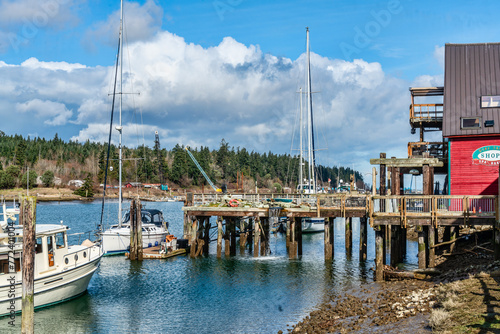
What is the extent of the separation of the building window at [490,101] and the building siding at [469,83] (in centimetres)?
24

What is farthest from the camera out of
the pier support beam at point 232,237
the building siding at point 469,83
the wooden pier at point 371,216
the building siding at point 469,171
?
the pier support beam at point 232,237

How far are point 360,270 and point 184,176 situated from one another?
465 ft

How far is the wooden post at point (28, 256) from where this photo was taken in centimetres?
1667

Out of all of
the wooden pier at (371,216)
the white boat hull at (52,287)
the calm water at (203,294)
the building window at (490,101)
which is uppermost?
the building window at (490,101)

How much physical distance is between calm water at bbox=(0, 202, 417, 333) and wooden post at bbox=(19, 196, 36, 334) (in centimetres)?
380

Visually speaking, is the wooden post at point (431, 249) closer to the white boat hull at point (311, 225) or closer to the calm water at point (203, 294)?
the calm water at point (203, 294)

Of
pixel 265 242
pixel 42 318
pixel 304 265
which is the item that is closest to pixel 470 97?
pixel 304 265

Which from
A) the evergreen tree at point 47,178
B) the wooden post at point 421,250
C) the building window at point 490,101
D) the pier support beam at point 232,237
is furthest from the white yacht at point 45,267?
the evergreen tree at point 47,178

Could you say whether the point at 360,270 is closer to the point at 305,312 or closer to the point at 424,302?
the point at 305,312

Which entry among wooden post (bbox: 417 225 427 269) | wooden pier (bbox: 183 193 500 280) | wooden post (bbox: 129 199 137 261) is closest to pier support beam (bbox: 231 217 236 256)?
wooden pier (bbox: 183 193 500 280)

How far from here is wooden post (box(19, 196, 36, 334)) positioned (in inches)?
656

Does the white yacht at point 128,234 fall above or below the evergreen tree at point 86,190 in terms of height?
below

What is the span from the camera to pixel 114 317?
2230cm

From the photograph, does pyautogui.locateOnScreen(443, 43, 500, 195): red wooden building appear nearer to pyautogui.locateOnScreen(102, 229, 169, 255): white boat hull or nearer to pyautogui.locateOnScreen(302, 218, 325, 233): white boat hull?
pyautogui.locateOnScreen(102, 229, 169, 255): white boat hull
